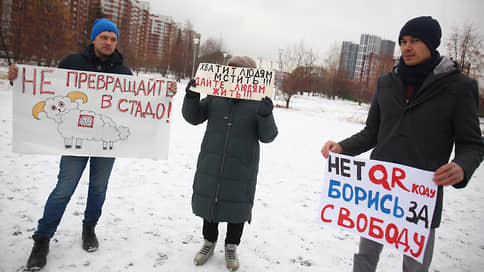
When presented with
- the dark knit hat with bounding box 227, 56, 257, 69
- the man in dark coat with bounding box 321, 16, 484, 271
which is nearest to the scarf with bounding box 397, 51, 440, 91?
the man in dark coat with bounding box 321, 16, 484, 271

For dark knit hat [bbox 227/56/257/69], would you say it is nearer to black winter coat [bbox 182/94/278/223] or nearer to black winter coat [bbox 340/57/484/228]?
black winter coat [bbox 182/94/278/223]

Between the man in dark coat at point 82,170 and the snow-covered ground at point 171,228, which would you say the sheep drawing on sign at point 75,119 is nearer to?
the man in dark coat at point 82,170

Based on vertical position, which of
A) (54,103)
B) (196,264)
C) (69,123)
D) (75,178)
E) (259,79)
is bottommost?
(196,264)

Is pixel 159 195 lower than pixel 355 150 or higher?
lower

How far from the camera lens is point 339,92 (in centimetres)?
6538

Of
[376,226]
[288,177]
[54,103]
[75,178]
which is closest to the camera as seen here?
[376,226]

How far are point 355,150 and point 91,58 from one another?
8.24 feet

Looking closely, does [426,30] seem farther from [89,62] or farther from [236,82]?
[89,62]

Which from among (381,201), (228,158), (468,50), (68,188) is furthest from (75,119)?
(468,50)

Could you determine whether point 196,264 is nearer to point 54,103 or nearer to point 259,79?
point 259,79

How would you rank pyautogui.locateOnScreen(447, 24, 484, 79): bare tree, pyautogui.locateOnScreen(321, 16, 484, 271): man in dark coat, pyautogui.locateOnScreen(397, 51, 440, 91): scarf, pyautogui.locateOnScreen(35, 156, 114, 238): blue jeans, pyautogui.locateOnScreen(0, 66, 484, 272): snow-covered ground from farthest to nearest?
1. pyautogui.locateOnScreen(447, 24, 484, 79): bare tree
2. pyautogui.locateOnScreen(0, 66, 484, 272): snow-covered ground
3. pyautogui.locateOnScreen(35, 156, 114, 238): blue jeans
4. pyautogui.locateOnScreen(397, 51, 440, 91): scarf
5. pyautogui.locateOnScreen(321, 16, 484, 271): man in dark coat

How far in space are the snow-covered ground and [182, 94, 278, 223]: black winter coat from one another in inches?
26.7

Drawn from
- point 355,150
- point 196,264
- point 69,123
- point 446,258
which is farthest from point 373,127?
point 69,123

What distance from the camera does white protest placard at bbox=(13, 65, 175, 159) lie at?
2.72 m
